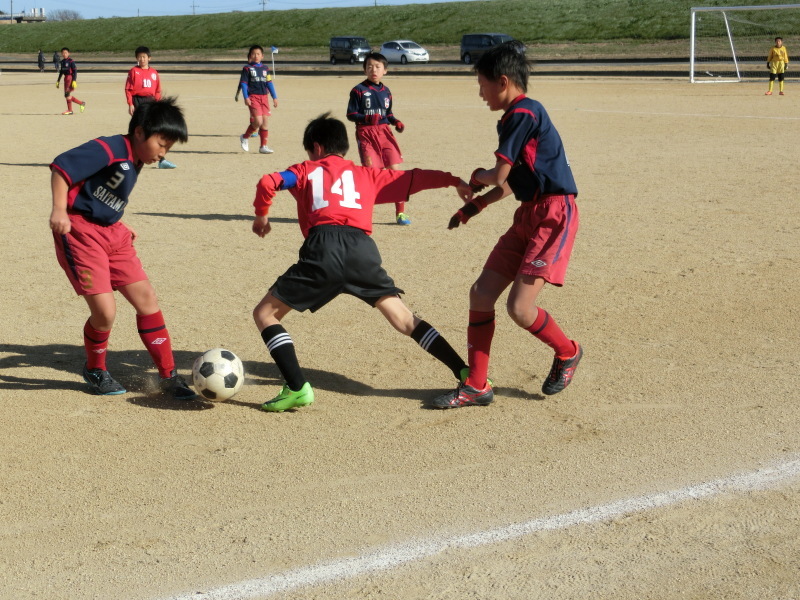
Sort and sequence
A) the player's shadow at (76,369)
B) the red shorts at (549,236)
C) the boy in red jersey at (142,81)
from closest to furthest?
the red shorts at (549,236), the player's shadow at (76,369), the boy in red jersey at (142,81)

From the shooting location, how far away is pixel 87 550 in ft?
11.7

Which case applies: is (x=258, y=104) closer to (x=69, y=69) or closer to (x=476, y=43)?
(x=69, y=69)

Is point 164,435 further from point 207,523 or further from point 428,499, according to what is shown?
point 428,499

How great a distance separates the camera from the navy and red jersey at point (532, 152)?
468cm

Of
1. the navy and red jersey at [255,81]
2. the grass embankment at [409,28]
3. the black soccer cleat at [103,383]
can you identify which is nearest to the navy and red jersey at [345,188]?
the black soccer cleat at [103,383]

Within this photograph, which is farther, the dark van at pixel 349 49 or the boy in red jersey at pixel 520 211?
the dark van at pixel 349 49

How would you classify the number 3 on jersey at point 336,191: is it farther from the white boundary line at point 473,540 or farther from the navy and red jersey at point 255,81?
the navy and red jersey at point 255,81

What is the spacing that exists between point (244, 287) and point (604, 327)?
2833mm

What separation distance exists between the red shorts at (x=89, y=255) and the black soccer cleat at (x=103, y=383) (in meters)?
0.55

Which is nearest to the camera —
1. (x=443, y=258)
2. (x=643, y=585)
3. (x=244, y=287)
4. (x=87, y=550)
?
(x=643, y=585)

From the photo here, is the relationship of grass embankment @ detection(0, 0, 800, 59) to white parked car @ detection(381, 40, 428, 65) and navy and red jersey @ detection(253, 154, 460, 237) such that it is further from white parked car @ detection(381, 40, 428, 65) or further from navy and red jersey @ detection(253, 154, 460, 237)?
navy and red jersey @ detection(253, 154, 460, 237)

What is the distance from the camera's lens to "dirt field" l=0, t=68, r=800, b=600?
3422 mm

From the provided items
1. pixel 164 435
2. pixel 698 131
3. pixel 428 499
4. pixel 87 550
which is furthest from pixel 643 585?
pixel 698 131

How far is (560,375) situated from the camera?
514cm
